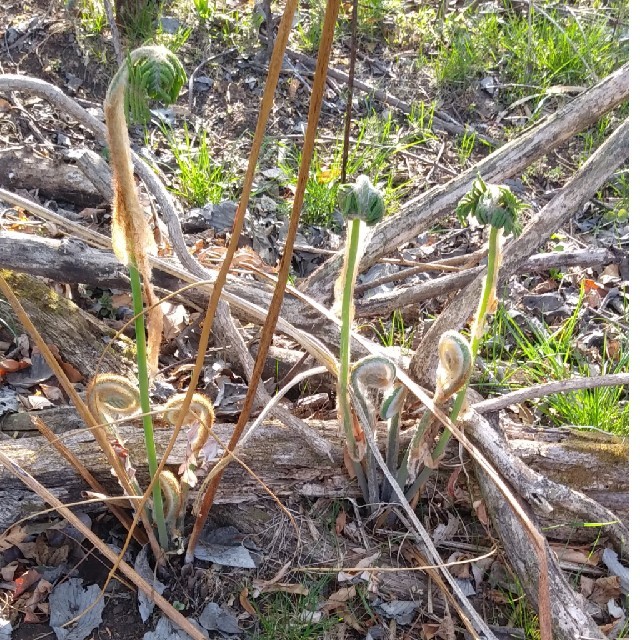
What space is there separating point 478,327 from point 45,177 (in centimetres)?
208

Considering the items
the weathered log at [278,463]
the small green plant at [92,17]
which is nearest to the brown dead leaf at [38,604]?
the weathered log at [278,463]

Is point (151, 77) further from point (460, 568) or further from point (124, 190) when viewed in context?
point (460, 568)

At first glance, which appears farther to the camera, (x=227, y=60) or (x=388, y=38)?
(x=388, y=38)

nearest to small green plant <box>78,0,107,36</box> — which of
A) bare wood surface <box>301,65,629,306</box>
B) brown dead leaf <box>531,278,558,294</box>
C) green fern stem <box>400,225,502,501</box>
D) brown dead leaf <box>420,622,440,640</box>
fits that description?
bare wood surface <box>301,65,629,306</box>

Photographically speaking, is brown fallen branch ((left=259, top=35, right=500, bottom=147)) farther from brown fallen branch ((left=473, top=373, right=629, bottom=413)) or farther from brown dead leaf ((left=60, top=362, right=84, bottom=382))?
brown dead leaf ((left=60, top=362, right=84, bottom=382))

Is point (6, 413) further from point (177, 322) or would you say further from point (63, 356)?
point (177, 322)

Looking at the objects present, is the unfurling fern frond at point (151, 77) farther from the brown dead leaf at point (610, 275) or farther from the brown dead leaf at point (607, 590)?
the brown dead leaf at point (610, 275)

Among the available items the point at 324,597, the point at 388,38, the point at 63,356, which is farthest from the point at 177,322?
the point at 388,38

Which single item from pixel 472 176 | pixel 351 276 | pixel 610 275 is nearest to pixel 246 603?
pixel 351 276

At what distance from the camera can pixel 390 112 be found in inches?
143

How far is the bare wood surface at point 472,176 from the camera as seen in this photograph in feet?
7.65

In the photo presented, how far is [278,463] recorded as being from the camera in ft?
6.19

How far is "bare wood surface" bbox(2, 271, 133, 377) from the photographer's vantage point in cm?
214

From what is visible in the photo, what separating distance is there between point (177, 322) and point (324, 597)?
1.04m
